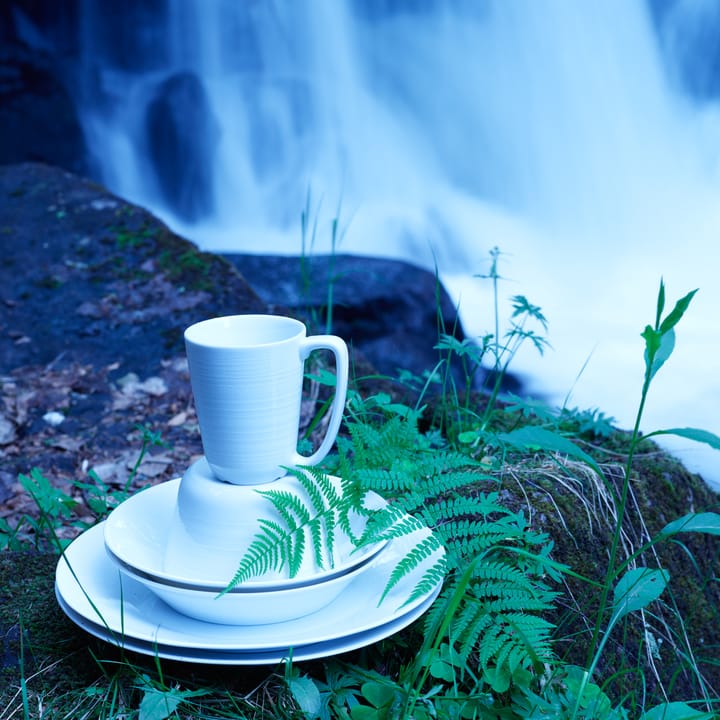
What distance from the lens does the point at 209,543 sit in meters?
1.20

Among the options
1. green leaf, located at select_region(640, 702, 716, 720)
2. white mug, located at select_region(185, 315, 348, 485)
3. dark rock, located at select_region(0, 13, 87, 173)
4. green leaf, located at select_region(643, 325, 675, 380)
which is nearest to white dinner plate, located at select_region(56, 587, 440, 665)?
white mug, located at select_region(185, 315, 348, 485)

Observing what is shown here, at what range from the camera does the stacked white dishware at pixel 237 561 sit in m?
1.12

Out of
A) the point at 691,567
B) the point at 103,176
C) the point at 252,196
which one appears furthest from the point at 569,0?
the point at 691,567

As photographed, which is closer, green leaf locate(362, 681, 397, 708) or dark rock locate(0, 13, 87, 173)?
green leaf locate(362, 681, 397, 708)

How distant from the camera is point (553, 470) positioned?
1.82 meters

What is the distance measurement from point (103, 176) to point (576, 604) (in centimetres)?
767

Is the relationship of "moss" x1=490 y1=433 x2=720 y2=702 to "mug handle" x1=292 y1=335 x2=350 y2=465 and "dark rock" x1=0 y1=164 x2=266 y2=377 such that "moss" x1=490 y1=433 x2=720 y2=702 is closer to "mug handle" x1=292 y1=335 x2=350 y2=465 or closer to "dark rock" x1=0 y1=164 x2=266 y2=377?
"mug handle" x1=292 y1=335 x2=350 y2=465

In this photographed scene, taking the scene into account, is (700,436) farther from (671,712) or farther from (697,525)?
(671,712)

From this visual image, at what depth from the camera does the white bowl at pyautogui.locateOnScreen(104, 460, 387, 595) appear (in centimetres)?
112

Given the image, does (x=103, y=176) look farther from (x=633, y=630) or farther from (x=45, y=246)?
(x=633, y=630)

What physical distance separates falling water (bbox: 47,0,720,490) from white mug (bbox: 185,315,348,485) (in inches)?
214

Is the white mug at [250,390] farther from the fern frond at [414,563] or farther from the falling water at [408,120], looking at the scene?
the falling water at [408,120]

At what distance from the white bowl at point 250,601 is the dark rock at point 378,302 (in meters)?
3.62

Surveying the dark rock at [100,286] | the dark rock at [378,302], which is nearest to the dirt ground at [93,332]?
the dark rock at [100,286]
